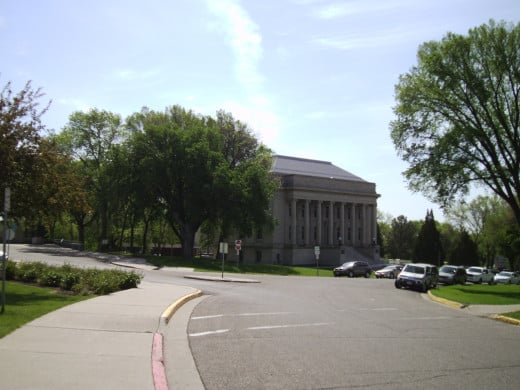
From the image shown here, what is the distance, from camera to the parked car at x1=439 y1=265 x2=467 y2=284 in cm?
4153


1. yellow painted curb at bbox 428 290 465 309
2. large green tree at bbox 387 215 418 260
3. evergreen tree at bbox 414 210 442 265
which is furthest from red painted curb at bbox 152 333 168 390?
large green tree at bbox 387 215 418 260

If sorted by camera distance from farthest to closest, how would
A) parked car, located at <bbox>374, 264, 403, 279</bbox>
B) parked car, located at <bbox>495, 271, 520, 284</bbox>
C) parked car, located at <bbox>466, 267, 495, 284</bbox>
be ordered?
parked car, located at <bbox>374, 264, 403, 279</bbox> → parked car, located at <bbox>495, 271, 520, 284</bbox> → parked car, located at <bbox>466, 267, 495, 284</bbox>

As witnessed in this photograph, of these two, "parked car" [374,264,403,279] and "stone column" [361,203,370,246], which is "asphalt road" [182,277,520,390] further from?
"stone column" [361,203,370,246]

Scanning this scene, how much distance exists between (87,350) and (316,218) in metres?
83.7

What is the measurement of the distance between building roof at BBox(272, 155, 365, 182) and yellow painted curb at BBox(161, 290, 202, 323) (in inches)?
2708

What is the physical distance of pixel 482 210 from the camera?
99.5 meters

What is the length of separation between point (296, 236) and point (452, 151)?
2032 inches

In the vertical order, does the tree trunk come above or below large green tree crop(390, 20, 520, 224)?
below

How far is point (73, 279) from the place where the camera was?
19797 mm

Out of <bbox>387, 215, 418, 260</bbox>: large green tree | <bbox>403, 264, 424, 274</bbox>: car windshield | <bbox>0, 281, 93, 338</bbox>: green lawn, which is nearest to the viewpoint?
<bbox>0, 281, 93, 338</bbox>: green lawn

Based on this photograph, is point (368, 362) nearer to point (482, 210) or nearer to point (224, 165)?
point (224, 165)

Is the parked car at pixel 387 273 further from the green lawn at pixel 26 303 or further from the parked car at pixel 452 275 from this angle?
the green lawn at pixel 26 303

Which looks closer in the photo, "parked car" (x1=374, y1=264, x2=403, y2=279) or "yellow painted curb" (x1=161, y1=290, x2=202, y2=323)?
"yellow painted curb" (x1=161, y1=290, x2=202, y2=323)

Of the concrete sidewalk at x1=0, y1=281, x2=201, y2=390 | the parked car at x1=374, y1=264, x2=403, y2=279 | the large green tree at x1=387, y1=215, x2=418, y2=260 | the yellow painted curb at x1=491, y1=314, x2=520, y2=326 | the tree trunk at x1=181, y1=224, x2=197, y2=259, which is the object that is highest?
the large green tree at x1=387, y1=215, x2=418, y2=260
